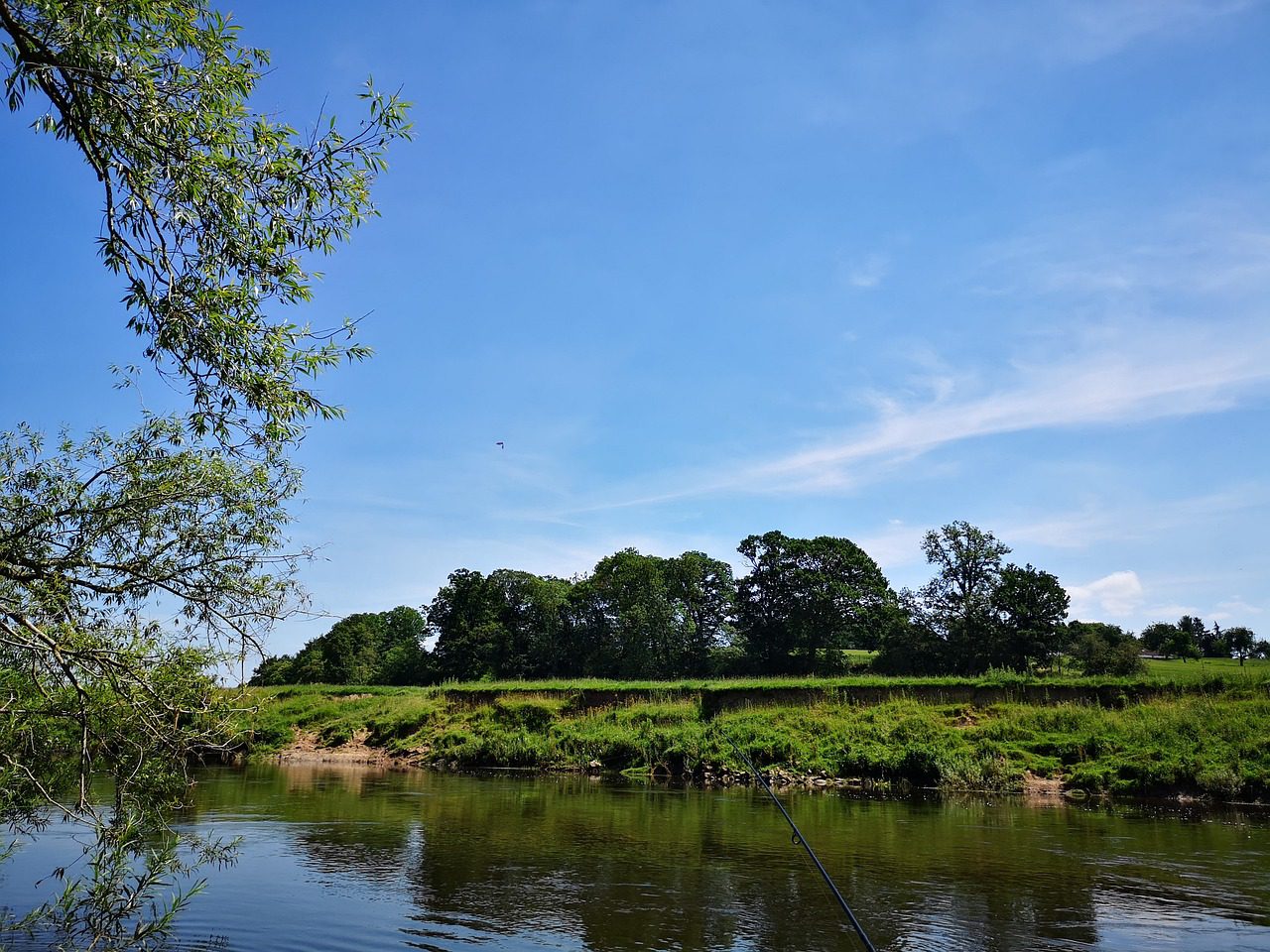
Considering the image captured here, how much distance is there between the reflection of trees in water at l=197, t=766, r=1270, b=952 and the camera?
1246 cm

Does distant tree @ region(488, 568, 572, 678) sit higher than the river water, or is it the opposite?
distant tree @ region(488, 568, 572, 678)

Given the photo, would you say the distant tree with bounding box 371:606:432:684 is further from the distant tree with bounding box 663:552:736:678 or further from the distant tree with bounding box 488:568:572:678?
the distant tree with bounding box 663:552:736:678

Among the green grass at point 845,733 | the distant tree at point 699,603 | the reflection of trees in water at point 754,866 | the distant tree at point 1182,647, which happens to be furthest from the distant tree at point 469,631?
the distant tree at point 1182,647

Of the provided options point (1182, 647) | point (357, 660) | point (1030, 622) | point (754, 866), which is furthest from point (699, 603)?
point (754, 866)

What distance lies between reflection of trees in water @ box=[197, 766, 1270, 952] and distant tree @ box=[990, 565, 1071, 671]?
4159cm

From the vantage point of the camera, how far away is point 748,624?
7938cm

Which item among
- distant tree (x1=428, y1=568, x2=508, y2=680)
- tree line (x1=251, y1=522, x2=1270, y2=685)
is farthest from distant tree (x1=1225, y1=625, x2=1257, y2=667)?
distant tree (x1=428, y1=568, x2=508, y2=680)

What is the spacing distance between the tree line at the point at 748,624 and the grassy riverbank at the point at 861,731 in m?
25.8

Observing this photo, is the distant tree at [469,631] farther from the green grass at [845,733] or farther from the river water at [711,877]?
the river water at [711,877]

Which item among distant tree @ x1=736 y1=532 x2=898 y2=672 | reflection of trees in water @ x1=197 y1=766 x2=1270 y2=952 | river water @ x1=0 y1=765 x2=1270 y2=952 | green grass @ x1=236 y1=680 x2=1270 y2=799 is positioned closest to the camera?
river water @ x1=0 y1=765 x2=1270 y2=952

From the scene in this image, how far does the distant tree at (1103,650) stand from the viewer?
52.8 metres

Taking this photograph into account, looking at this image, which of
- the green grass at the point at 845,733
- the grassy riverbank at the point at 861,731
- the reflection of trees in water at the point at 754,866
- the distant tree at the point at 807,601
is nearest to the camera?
the reflection of trees in water at the point at 754,866

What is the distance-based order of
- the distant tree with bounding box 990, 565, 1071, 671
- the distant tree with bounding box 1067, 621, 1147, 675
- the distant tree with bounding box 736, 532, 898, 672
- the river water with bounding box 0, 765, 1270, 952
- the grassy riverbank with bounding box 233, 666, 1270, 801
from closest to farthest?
the river water with bounding box 0, 765, 1270, 952, the grassy riverbank with bounding box 233, 666, 1270, 801, the distant tree with bounding box 1067, 621, 1147, 675, the distant tree with bounding box 990, 565, 1071, 671, the distant tree with bounding box 736, 532, 898, 672

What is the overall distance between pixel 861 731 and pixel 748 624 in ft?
146
